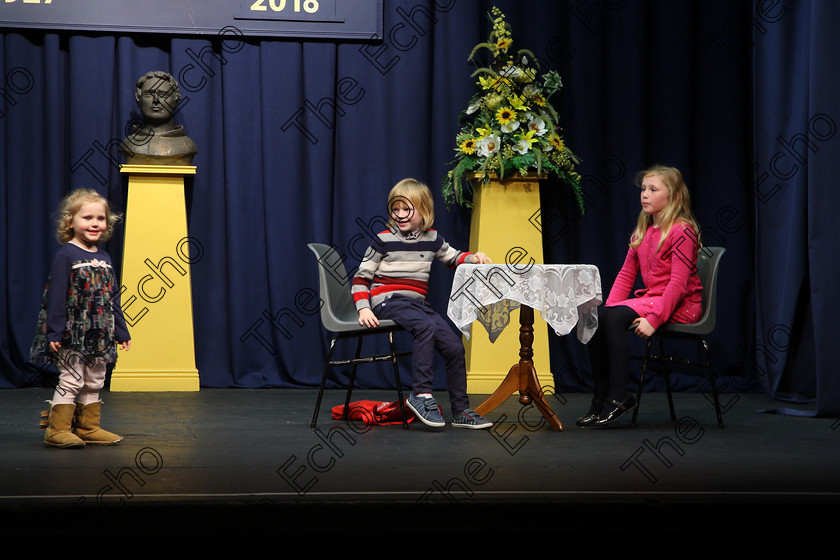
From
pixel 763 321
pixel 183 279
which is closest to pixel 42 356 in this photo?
pixel 183 279

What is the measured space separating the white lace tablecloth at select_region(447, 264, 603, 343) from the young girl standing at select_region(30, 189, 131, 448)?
1.25 metres

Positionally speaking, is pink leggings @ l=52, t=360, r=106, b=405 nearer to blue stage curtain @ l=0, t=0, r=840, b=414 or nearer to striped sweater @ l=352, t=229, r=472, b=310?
striped sweater @ l=352, t=229, r=472, b=310

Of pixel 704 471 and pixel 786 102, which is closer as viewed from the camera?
pixel 704 471

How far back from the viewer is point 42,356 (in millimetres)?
3238

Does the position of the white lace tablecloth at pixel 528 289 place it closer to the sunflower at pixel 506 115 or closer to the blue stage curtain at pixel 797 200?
the blue stage curtain at pixel 797 200

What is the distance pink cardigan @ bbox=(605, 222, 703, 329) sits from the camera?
382 cm

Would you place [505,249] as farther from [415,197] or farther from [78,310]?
[78,310]

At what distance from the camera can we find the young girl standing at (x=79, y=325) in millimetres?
3255

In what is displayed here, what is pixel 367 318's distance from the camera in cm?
374

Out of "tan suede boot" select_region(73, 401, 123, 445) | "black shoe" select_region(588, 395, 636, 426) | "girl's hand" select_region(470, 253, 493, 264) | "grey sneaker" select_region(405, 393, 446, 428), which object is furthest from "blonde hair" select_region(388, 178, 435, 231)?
"tan suede boot" select_region(73, 401, 123, 445)

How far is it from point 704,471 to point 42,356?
86.0 inches

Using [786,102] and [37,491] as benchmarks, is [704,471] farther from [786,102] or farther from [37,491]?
[786,102]

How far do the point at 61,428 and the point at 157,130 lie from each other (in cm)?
232

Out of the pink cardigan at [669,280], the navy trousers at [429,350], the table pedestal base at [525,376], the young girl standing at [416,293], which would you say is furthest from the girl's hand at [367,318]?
the pink cardigan at [669,280]
